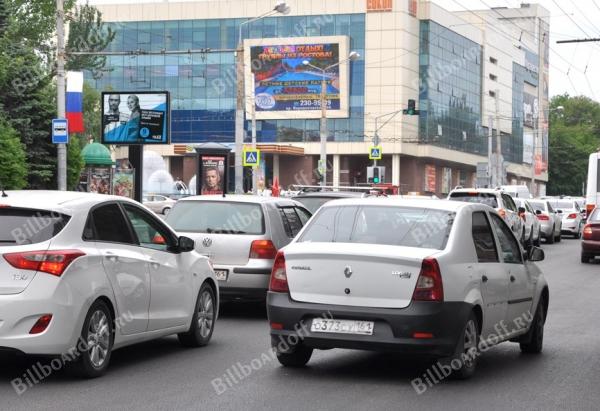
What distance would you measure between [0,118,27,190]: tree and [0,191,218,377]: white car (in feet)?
92.7

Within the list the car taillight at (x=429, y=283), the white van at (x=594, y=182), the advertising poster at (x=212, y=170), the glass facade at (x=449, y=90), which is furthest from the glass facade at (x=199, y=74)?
the car taillight at (x=429, y=283)

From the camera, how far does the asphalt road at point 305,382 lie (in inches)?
312

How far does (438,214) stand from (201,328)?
3.04 m

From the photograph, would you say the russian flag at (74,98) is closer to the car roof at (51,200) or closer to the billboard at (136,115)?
the billboard at (136,115)

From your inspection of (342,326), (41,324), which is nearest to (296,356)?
(342,326)

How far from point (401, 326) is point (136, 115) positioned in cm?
2599

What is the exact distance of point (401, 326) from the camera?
8.55m

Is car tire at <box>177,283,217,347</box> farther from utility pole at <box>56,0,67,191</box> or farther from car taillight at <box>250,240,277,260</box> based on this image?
utility pole at <box>56,0,67,191</box>

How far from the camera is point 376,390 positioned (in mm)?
8570

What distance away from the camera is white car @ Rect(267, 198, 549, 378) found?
859cm

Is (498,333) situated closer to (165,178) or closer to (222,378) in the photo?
(222,378)

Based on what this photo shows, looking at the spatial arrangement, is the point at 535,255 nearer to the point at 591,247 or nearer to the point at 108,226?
Result: the point at 108,226

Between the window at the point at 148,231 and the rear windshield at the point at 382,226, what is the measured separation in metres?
1.54

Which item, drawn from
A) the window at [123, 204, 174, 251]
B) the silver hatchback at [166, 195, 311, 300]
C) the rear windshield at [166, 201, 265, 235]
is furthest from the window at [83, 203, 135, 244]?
the rear windshield at [166, 201, 265, 235]
